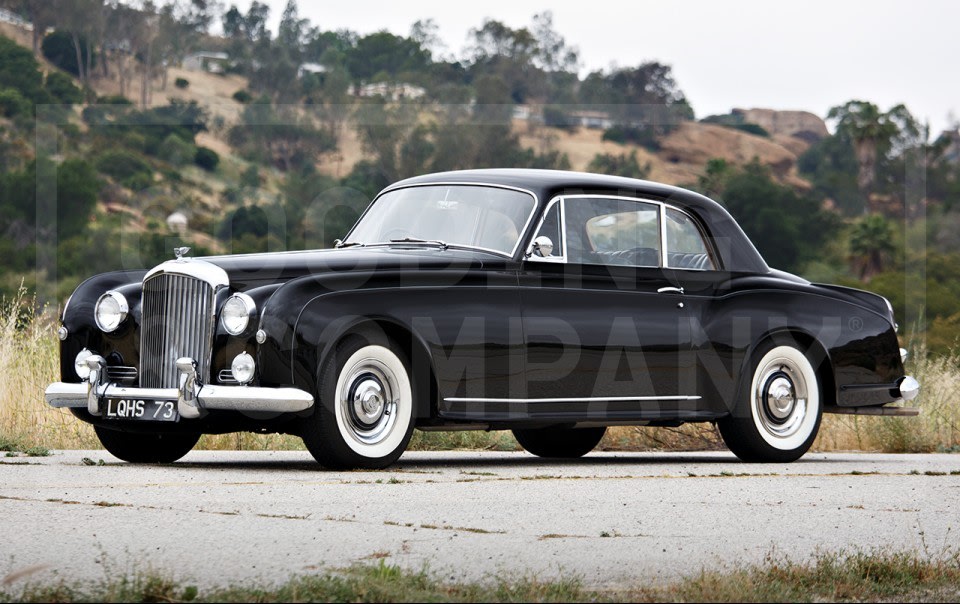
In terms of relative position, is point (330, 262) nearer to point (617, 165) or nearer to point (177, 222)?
point (177, 222)

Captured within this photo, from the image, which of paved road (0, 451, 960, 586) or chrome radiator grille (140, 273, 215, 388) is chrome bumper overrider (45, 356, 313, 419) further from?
paved road (0, 451, 960, 586)

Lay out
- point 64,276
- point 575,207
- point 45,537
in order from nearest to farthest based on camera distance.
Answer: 1. point 45,537
2. point 575,207
3. point 64,276

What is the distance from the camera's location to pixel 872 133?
10619 cm

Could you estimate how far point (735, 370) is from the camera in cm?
1023

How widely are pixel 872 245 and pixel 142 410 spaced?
77.9 metres

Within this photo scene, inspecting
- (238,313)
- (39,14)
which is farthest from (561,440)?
(39,14)

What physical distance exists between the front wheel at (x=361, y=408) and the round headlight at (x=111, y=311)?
1.51 m

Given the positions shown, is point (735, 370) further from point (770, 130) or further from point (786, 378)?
point (770, 130)

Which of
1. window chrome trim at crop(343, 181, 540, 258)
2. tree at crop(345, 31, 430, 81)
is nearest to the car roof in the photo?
window chrome trim at crop(343, 181, 540, 258)

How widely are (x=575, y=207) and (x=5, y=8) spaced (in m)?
128

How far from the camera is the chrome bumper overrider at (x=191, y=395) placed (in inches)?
315

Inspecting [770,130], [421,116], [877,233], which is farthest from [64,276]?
[770,130]

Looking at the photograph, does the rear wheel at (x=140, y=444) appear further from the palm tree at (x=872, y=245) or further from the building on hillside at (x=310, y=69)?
the building on hillside at (x=310, y=69)

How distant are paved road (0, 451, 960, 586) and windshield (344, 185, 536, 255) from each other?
151cm
